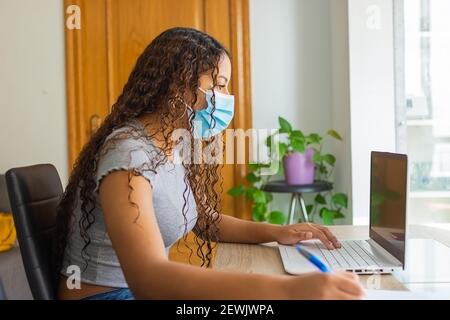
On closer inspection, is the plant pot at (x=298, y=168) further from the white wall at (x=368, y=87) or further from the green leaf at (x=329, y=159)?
the white wall at (x=368, y=87)

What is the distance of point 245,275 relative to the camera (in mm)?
767

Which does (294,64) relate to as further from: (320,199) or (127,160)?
(127,160)

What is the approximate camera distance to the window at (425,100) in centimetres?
275

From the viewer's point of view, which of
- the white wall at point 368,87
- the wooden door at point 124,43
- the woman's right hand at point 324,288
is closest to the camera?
the woman's right hand at point 324,288

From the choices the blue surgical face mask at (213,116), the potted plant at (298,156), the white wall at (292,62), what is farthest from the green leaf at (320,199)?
the blue surgical face mask at (213,116)

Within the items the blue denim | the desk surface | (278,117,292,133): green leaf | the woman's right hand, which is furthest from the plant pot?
the woman's right hand

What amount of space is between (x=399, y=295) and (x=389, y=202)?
0.37 m

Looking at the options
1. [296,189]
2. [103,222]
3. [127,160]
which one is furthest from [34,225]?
[296,189]

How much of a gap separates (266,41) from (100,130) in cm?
214

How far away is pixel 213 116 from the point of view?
1.27m

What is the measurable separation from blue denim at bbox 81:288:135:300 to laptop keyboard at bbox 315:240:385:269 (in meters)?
0.42

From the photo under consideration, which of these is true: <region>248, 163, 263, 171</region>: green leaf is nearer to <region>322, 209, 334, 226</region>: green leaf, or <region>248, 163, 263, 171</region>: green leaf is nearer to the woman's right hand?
<region>322, 209, 334, 226</region>: green leaf
